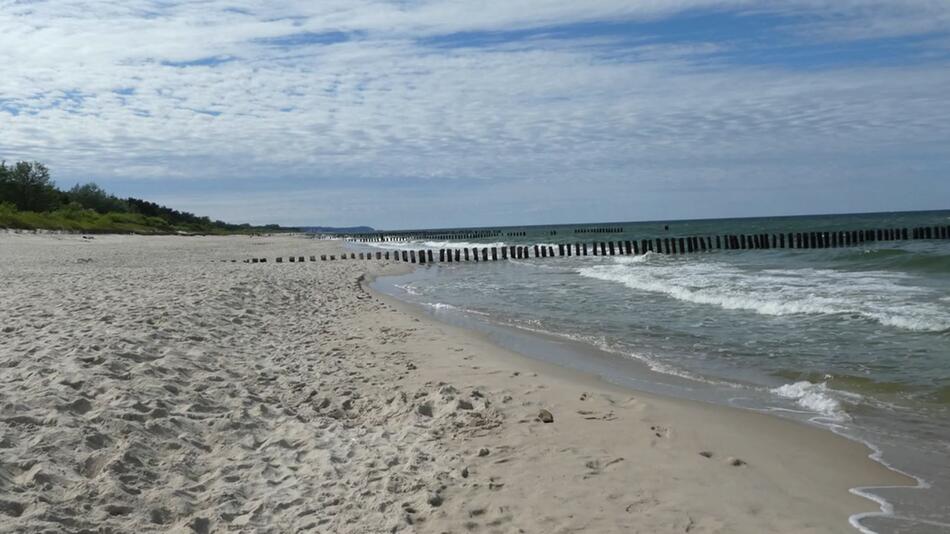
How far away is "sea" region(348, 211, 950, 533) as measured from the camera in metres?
5.86

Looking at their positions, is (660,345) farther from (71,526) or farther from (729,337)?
(71,526)

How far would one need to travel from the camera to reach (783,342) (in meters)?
10.4

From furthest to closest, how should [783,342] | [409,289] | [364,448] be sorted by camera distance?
[409,289] → [783,342] → [364,448]

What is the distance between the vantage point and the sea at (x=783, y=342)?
5.86 metres

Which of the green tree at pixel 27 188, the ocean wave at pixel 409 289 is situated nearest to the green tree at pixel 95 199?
the green tree at pixel 27 188

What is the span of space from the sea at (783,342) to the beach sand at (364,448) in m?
0.45

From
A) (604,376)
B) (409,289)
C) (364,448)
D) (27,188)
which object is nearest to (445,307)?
(409,289)

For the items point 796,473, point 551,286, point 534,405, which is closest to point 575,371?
point 534,405

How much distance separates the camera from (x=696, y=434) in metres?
5.85

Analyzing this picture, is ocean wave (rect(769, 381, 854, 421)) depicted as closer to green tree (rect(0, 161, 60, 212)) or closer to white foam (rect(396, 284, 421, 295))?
white foam (rect(396, 284, 421, 295))

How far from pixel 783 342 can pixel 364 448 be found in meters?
7.32

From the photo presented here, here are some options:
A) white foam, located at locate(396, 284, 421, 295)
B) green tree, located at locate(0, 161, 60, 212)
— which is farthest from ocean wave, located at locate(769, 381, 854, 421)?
green tree, located at locate(0, 161, 60, 212)

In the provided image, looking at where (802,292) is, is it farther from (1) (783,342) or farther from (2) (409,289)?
(2) (409,289)

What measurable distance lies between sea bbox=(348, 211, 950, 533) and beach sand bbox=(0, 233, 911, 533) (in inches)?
17.8
